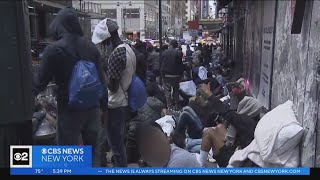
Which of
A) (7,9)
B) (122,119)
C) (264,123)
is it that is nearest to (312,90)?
(264,123)

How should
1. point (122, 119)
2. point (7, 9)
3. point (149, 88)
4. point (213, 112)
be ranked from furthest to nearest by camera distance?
1. point (149, 88)
2. point (213, 112)
3. point (122, 119)
4. point (7, 9)

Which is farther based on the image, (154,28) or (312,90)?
(154,28)

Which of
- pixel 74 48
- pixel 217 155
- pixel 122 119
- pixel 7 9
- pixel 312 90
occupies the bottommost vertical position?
pixel 217 155

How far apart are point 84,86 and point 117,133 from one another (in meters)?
0.85

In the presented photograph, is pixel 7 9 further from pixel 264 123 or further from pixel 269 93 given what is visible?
pixel 269 93

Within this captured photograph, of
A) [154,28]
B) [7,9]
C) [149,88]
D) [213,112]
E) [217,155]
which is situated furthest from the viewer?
[154,28]

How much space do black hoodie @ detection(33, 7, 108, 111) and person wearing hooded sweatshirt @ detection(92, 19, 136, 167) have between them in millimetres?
515

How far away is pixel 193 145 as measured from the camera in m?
5.22

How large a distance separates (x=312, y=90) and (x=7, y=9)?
2480 millimetres

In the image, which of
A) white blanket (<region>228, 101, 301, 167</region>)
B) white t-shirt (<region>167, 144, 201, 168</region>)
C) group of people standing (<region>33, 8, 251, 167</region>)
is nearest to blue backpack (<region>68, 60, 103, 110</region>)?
group of people standing (<region>33, 8, 251, 167</region>)

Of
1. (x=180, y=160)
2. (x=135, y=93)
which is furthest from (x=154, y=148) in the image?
(x=135, y=93)

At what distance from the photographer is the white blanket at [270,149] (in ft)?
10.4

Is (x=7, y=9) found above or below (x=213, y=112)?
above

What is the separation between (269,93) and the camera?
6.40 meters
